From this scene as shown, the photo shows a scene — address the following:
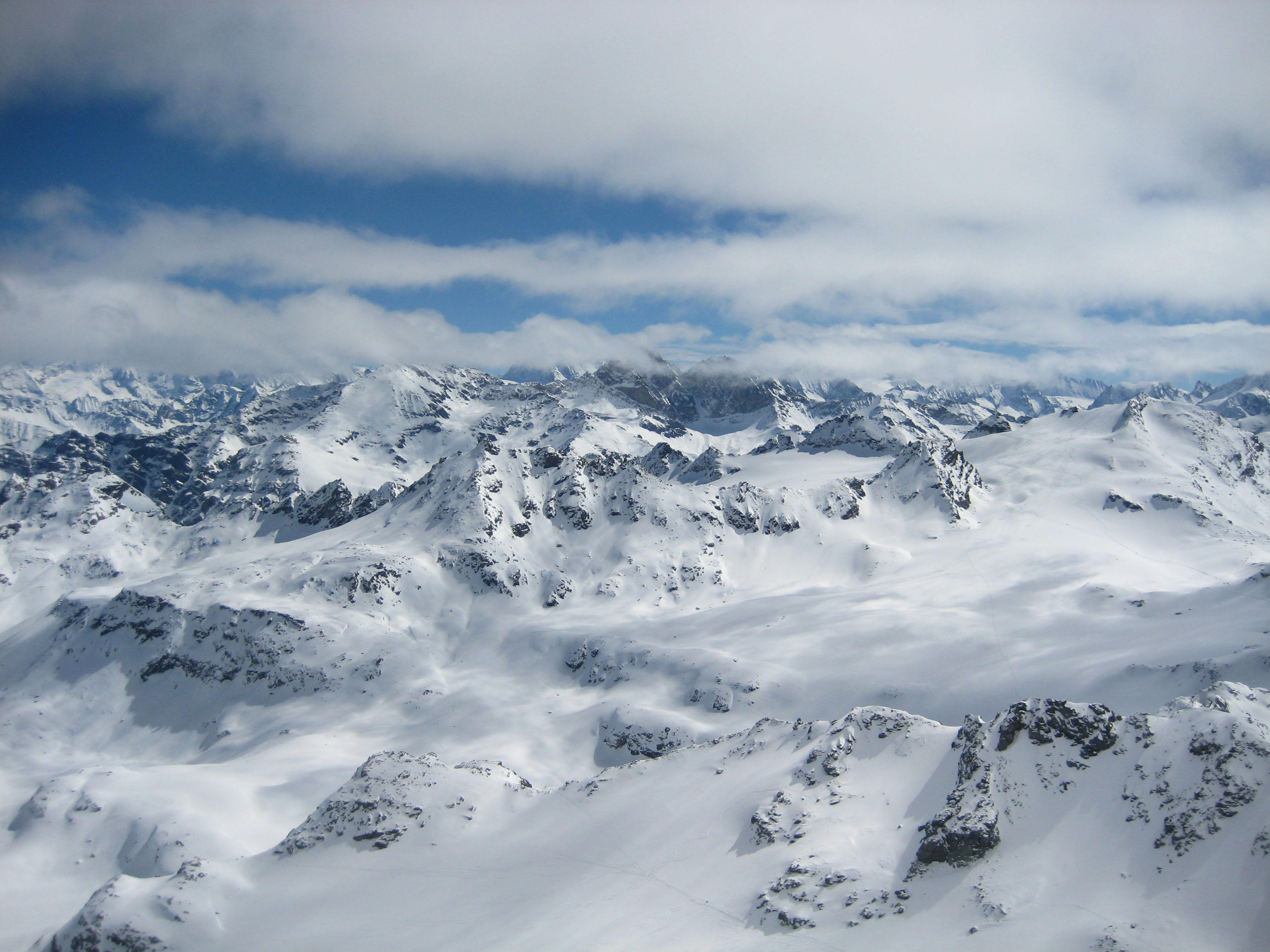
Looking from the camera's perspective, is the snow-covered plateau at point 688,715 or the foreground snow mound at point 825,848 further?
the snow-covered plateau at point 688,715

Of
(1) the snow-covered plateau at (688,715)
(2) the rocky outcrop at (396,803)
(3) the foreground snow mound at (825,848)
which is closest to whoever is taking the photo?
(3) the foreground snow mound at (825,848)

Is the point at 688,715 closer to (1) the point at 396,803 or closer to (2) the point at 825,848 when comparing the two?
(1) the point at 396,803

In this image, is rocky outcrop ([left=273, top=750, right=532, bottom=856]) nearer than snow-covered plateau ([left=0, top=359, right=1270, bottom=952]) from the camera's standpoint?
No

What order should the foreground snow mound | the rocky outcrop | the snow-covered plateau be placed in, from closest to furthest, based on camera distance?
the foreground snow mound
the snow-covered plateau
the rocky outcrop

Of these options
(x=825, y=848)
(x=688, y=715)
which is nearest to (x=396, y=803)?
(x=825, y=848)

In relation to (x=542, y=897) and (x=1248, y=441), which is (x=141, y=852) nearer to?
(x=542, y=897)

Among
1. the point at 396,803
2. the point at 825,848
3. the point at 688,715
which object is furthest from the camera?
the point at 688,715
